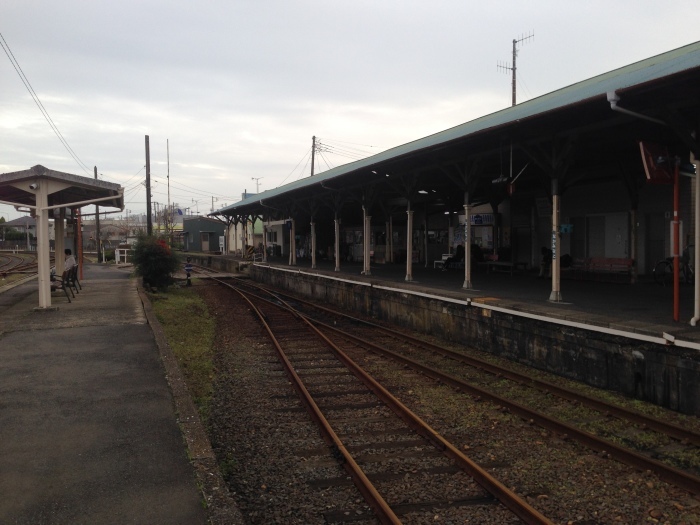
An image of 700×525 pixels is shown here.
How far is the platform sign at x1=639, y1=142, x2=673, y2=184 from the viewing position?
24.4 ft

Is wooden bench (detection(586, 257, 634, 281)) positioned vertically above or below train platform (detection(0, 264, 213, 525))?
above

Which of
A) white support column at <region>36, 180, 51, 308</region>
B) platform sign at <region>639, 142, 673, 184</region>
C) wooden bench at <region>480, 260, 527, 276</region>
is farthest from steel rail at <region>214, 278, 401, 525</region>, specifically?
wooden bench at <region>480, 260, 527, 276</region>

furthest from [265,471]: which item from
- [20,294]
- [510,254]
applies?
[510,254]

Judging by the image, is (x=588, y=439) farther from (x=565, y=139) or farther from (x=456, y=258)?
(x=456, y=258)

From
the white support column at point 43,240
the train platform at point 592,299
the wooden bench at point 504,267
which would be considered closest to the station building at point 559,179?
the wooden bench at point 504,267

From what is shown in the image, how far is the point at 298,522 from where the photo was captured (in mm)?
3713

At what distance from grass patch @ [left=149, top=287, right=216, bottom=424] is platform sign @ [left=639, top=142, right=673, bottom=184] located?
6.74 meters

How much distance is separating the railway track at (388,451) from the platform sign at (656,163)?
482 cm

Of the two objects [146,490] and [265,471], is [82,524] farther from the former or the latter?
[265,471]

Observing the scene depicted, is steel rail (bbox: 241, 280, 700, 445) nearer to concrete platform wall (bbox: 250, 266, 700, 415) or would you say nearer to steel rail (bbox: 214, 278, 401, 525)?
concrete platform wall (bbox: 250, 266, 700, 415)

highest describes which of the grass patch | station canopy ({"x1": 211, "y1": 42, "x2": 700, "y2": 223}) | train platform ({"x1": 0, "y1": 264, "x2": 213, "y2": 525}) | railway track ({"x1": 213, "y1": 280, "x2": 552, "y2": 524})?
station canopy ({"x1": 211, "y1": 42, "x2": 700, "y2": 223})

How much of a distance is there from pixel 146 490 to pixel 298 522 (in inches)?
42.0

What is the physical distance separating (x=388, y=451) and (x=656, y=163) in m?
5.70

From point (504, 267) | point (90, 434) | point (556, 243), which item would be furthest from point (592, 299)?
point (90, 434)
